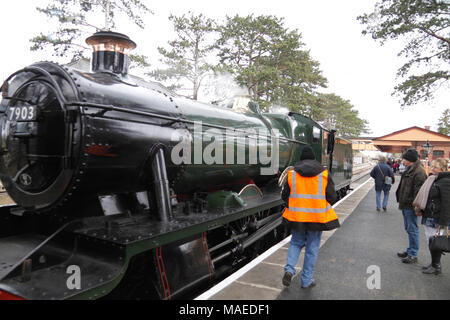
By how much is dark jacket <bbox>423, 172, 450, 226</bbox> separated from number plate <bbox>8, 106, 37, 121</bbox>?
4.69 metres

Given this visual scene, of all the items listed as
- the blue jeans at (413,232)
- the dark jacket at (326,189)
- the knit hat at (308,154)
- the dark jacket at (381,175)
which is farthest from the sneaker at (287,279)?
the dark jacket at (381,175)

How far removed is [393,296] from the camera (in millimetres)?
3406

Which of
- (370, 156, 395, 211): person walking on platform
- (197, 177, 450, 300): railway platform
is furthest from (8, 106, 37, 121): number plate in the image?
(370, 156, 395, 211): person walking on platform

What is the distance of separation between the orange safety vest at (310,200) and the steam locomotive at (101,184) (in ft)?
2.85

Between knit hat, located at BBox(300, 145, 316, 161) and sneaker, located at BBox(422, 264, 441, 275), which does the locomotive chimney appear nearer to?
knit hat, located at BBox(300, 145, 316, 161)

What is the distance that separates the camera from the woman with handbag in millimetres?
3814

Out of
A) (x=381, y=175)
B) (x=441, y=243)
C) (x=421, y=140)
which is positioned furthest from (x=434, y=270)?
(x=421, y=140)

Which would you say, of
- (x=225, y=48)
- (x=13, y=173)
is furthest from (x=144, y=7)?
(x=13, y=173)

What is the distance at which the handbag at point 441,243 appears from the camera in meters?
3.69

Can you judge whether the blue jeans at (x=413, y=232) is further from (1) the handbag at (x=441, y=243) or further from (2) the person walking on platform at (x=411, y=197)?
(1) the handbag at (x=441, y=243)

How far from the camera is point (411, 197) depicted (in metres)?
4.57

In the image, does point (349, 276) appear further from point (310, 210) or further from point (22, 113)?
point (22, 113)

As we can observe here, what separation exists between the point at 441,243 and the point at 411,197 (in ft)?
3.15

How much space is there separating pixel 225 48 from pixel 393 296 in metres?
21.6
